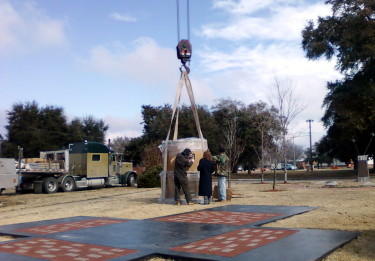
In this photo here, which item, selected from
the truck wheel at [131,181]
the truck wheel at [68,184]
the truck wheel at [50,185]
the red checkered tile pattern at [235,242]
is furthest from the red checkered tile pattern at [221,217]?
the truck wheel at [131,181]

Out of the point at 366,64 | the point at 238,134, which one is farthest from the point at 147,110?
the point at 366,64

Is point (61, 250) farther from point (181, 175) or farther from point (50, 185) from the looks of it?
point (50, 185)

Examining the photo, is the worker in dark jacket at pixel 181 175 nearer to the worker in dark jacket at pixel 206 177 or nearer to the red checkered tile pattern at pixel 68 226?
the worker in dark jacket at pixel 206 177

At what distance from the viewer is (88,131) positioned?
63.6m

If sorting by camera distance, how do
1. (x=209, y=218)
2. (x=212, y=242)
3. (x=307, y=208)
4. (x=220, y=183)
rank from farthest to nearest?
(x=220, y=183)
(x=307, y=208)
(x=209, y=218)
(x=212, y=242)

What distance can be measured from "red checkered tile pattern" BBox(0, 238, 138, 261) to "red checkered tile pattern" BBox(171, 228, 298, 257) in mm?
1033

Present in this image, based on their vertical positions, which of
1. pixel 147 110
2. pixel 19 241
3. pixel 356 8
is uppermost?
pixel 356 8

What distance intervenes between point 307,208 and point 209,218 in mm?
2939

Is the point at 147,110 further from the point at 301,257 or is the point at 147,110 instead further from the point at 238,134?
the point at 301,257

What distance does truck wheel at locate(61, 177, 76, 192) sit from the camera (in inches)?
1052

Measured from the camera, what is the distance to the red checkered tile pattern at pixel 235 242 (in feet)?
20.6

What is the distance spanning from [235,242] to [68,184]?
871 inches

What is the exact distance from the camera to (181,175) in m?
13.3

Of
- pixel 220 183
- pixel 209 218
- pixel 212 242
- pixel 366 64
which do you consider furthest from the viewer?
pixel 366 64
